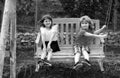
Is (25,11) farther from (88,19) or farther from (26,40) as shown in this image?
(88,19)

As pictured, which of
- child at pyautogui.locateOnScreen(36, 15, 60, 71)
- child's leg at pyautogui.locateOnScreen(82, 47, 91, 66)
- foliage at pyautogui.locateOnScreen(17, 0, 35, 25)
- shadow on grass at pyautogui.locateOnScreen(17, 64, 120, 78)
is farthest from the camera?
foliage at pyautogui.locateOnScreen(17, 0, 35, 25)

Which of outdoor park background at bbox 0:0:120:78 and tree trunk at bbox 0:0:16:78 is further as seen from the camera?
outdoor park background at bbox 0:0:120:78

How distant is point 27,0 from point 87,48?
469cm

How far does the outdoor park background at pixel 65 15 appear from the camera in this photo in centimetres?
596

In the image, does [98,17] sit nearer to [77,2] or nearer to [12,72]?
[77,2]

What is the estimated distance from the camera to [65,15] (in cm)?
827

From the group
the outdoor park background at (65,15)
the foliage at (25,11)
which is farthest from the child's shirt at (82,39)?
the foliage at (25,11)

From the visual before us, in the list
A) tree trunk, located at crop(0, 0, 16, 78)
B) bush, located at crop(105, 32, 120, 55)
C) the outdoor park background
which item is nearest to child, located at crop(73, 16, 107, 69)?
tree trunk, located at crop(0, 0, 16, 78)

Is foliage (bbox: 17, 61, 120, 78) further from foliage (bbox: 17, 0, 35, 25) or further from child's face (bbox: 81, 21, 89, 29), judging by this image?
foliage (bbox: 17, 0, 35, 25)

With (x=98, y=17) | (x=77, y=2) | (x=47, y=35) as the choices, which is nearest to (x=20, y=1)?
(x=77, y=2)

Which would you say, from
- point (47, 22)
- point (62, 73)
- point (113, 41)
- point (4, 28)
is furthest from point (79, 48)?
point (113, 41)

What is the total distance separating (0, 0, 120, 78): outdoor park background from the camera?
19.6 ft

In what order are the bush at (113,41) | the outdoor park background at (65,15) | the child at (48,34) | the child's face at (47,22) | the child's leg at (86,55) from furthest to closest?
the bush at (113,41)
the outdoor park background at (65,15)
the child's face at (47,22)
the child at (48,34)
the child's leg at (86,55)

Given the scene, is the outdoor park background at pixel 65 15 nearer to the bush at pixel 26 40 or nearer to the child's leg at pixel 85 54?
the bush at pixel 26 40
